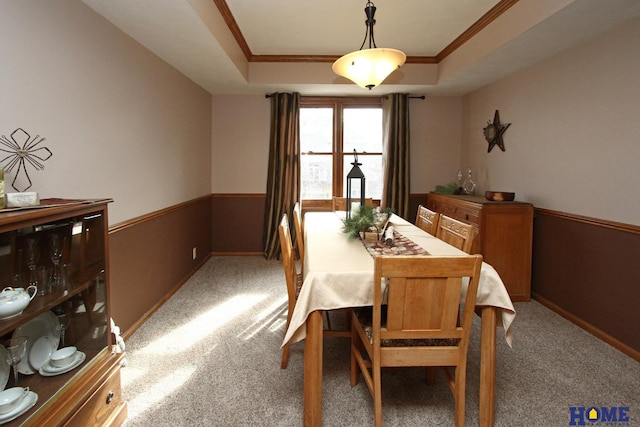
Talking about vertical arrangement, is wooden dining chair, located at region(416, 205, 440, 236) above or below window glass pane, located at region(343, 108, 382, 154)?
below

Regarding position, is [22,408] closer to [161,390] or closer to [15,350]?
[15,350]

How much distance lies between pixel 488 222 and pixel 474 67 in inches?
60.2

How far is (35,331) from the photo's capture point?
1.55 meters

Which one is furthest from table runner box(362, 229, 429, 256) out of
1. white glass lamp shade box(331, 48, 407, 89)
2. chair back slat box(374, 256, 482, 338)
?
white glass lamp shade box(331, 48, 407, 89)

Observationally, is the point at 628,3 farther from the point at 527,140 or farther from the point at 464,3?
the point at 527,140

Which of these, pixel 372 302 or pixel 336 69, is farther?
pixel 336 69

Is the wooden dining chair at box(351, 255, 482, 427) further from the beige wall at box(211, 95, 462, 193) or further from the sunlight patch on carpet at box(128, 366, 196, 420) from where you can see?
the beige wall at box(211, 95, 462, 193)

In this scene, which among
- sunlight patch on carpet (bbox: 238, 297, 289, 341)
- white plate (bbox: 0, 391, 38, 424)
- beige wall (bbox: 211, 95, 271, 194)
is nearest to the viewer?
white plate (bbox: 0, 391, 38, 424)

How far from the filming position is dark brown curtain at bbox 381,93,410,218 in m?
4.79

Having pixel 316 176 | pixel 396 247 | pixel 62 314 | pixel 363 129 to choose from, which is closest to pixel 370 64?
pixel 396 247

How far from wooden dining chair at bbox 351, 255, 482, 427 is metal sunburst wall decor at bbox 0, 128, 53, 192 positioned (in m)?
1.69

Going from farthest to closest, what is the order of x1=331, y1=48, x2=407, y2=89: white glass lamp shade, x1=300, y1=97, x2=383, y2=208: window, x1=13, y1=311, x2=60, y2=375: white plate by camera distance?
x1=300, y1=97, x2=383, y2=208: window, x1=331, y1=48, x2=407, y2=89: white glass lamp shade, x1=13, y1=311, x2=60, y2=375: white plate

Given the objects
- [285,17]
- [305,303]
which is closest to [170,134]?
[285,17]

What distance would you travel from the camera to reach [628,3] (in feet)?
7.35
